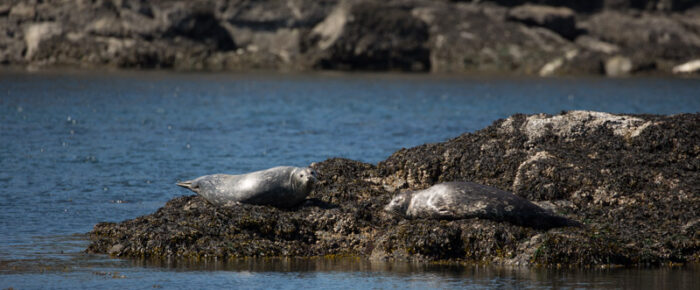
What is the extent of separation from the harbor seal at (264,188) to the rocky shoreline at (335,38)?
54.2 m

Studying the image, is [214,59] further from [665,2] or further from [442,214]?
[442,214]

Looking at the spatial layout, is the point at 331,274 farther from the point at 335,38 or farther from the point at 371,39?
the point at 371,39

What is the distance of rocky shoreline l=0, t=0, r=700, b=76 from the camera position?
212 ft

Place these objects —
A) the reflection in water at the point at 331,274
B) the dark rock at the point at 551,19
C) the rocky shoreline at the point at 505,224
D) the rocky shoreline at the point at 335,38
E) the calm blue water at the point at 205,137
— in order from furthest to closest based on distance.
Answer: the dark rock at the point at 551,19 < the rocky shoreline at the point at 335,38 < the rocky shoreline at the point at 505,224 < the calm blue water at the point at 205,137 < the reflection in water at the point at 331,274

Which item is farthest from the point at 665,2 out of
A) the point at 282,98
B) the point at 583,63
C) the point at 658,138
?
the point at 658,138

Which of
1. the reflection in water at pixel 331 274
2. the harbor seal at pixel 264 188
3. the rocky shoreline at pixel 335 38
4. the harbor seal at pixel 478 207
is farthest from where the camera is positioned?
the rocky shoreline at pixel 335 38

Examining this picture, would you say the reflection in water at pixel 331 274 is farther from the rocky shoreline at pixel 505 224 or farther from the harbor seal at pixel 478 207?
the harbor seal at pixel 478 207

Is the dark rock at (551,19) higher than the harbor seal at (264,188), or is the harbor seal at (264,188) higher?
the dark rock at (551,19)

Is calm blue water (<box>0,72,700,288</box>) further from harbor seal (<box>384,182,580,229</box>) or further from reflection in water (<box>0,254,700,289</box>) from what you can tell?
harbor seal (<box>384,182,580,229</box>)

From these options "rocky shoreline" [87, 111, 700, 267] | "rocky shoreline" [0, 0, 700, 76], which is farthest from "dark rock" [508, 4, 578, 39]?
"rocky shoreline" [87, 111, 700, 267]

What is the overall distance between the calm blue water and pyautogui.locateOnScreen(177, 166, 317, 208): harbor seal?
→ 52.5 inches

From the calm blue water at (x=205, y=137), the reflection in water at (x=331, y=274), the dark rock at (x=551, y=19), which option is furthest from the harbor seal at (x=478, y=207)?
the dark rock at (x=551, y=19)

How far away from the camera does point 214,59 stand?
6825 cm

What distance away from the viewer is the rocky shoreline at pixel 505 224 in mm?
9883
